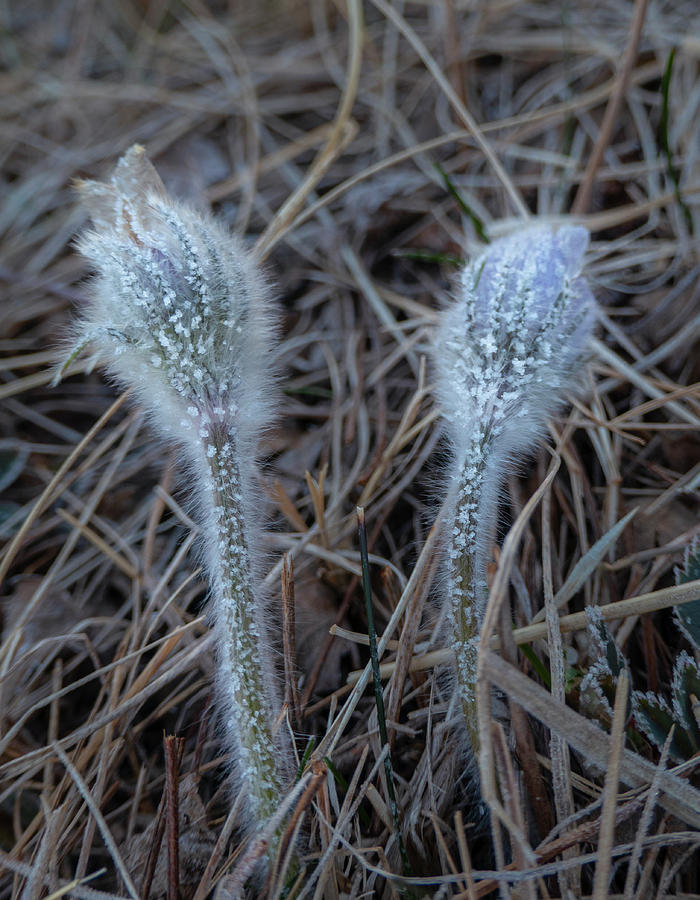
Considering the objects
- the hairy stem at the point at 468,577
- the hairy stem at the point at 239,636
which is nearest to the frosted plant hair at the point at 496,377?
the hairy stem at the point at 468,577

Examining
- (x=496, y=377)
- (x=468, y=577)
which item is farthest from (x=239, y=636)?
(x=496, y=377)

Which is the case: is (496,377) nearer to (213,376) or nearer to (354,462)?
(213,376)

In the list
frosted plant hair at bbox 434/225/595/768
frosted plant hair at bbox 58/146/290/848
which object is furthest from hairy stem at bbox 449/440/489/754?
frosted plant hair at bbox 58/146/290/848

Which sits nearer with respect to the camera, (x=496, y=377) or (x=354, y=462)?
(x=496, y=377)

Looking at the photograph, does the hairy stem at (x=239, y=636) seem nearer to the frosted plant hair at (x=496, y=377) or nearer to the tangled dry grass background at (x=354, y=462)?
the tangled dry grass background at (x=354, y=462)

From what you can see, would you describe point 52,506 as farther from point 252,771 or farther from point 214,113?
point 214,113
